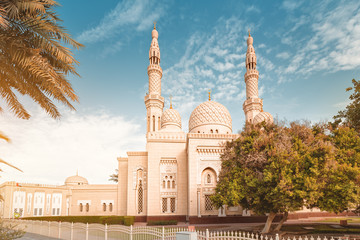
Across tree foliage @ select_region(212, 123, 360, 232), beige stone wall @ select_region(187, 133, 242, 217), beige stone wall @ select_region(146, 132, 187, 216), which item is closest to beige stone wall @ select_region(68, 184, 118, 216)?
beige stone wall @ select_region(146, 132, 187, 216)

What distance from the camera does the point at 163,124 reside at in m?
32.8

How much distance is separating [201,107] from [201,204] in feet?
42.2

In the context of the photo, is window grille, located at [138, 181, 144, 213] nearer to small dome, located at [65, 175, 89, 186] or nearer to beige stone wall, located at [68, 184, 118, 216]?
beige stone wall, located at [68, 184, 118, 216]

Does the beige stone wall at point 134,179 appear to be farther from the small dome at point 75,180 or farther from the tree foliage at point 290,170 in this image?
the small dome at point 75,180

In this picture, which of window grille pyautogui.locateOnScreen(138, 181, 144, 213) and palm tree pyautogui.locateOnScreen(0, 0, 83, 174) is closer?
palm tree pyautogui.locateOnScreen(0, 0, 83, 174)

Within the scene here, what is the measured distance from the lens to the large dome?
29875mm

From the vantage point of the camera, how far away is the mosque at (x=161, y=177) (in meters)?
23.0

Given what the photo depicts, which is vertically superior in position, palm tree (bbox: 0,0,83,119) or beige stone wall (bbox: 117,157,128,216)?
palm tree (bbox: 0,0,83,119)

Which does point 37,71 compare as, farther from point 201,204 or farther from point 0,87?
point 201,204

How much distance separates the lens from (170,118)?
3272cm

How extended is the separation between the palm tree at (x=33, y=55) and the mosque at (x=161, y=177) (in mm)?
14662

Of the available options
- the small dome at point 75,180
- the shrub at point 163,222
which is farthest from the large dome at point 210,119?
the small dome at point 75,180

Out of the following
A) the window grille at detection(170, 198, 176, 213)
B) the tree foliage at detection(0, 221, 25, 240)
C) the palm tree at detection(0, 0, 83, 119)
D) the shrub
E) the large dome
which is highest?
the large dome

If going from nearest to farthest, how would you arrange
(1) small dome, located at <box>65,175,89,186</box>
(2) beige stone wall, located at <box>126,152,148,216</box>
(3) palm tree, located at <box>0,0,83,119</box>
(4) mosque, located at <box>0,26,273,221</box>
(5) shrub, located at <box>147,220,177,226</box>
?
(3) palm tree, located at <box>0,0,83,119</box> → (5) shrub, located at <box>147,220,177,226</box> → (4) mosque, located at <box>0,26,273,221</box> → (2) beige stone wall, located at <box>126,152,148,216</box> → (1) small dome, located at <box>65,175,89,186</box>
